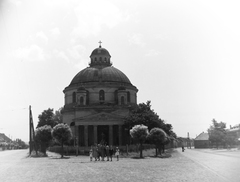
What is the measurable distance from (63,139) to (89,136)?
23.7 metres

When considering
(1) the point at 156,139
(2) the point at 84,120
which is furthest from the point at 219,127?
(1) the point at 156,139

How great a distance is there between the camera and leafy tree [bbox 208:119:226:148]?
282 ft

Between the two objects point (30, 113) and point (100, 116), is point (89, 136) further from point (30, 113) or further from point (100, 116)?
point (30, 113)

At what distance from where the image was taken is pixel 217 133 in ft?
285

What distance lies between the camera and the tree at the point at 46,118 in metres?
82.3

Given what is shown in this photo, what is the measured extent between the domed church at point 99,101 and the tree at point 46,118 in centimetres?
1033

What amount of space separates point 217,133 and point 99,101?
35.8 m

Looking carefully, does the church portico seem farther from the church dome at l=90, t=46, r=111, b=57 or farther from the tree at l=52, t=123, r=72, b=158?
the church dome at l=90, t=46, r=111, b=57

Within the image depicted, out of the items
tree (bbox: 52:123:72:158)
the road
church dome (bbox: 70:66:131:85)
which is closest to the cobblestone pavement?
the road

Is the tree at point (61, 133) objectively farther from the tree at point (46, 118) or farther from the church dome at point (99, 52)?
the tree at point (46, 118)

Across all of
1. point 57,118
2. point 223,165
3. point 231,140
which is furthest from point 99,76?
point 223,165

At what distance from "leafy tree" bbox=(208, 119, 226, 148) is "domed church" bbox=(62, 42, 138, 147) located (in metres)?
26.6

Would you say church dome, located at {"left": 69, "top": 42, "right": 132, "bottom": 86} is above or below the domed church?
above

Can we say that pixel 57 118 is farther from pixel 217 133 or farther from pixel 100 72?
pixel 217 133
